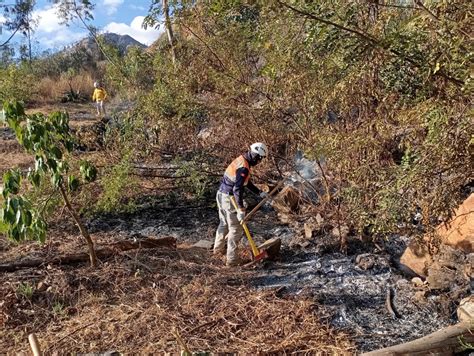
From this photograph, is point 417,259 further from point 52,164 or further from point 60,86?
point 60,86

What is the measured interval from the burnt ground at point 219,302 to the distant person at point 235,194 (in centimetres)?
32

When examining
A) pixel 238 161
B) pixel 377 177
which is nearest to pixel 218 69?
pixel 238 161

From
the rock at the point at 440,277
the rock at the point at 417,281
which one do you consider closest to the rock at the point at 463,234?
the rock at the point at 440,277

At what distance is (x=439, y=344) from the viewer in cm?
368

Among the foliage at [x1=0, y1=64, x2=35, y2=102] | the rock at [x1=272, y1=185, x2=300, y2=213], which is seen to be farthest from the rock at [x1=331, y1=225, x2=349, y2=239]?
the foliage at [x1=0, y1=64, x2=35, y2=102]

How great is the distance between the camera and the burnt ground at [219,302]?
163 inches

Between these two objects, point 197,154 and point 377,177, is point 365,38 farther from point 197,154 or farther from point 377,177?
point 197,154

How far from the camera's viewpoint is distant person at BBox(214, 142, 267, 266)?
18.7 ft

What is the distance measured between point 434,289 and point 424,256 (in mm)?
475

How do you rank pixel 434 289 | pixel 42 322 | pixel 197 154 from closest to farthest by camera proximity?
pixel 42 322, pixel 434 289, pixel 197 154

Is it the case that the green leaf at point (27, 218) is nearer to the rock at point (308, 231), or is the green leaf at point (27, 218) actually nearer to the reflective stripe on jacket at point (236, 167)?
the reflective stripe on jacket at point (236, 167)

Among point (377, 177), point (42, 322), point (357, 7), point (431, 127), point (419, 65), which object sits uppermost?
point (357, 7)

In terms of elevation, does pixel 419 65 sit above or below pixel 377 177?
above

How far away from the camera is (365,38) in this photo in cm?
346
